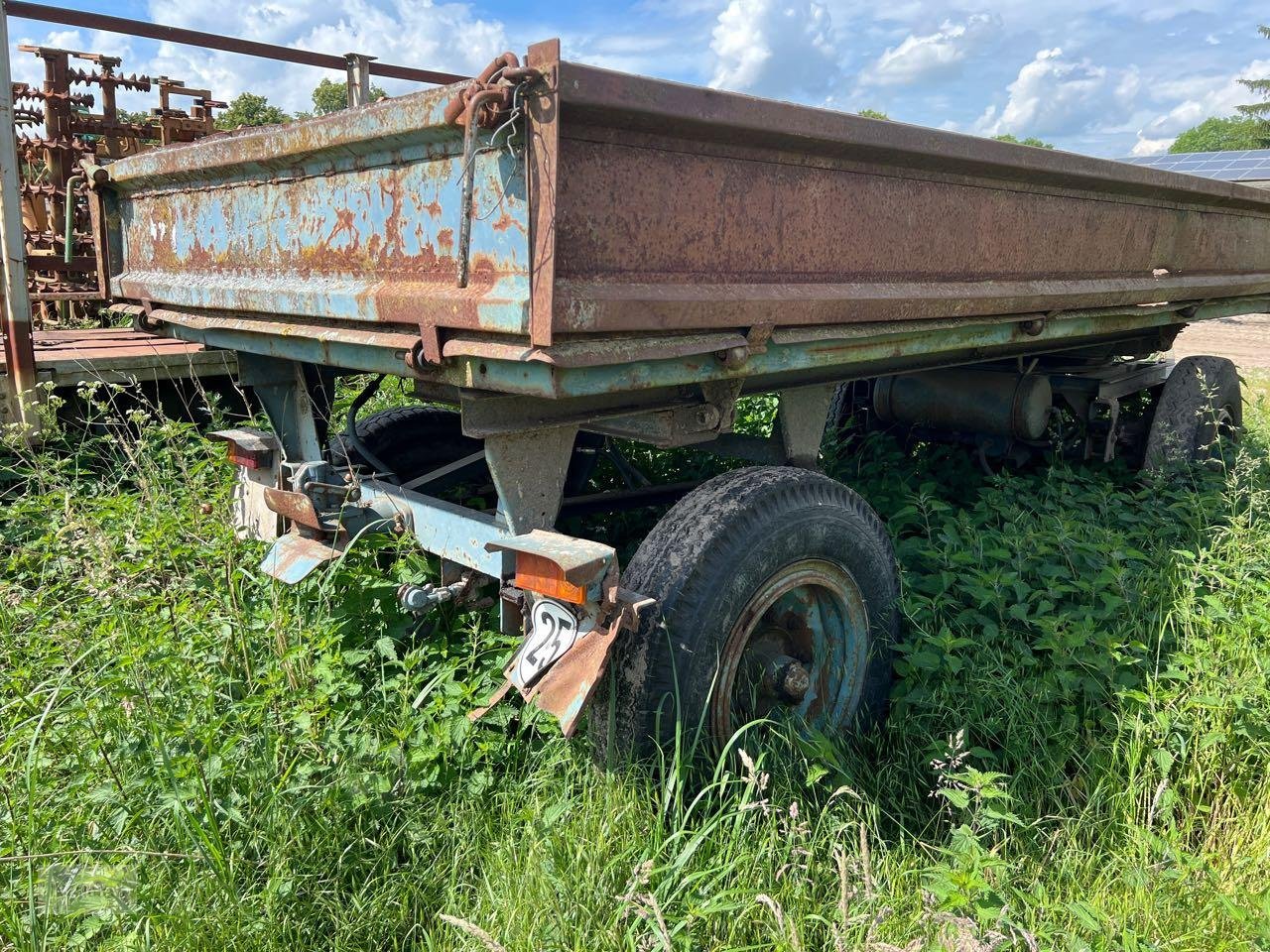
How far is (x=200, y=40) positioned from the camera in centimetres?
373

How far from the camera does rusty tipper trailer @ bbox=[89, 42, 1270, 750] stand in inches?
76.1

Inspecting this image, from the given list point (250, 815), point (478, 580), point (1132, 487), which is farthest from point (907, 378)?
point (250, 815)

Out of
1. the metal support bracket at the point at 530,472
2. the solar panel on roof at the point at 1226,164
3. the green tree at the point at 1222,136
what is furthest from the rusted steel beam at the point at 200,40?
the green tree at the point at 1222,136

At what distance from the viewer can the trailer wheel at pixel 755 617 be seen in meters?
2.25

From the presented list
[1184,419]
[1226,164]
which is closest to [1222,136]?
[1226,164]

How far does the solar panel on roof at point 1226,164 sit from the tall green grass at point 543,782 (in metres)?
22.0

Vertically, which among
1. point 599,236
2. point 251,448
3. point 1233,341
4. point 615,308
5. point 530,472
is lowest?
point 251,448

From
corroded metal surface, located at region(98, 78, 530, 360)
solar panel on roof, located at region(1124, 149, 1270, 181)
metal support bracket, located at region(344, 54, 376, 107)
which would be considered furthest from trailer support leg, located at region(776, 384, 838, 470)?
solar panel on roof, located at region(1124, 149, 1270, 181)

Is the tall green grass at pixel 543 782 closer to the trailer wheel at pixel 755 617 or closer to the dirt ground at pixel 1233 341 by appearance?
the trailer wheel at pixel 755 617

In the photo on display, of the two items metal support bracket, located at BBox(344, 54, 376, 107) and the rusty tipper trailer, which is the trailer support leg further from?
metal support bracket, located at BBox(344, 54, 376, 107)

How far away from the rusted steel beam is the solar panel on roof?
21.6 m

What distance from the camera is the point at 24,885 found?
1.89 m

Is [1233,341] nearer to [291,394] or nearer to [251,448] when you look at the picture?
[291,394]

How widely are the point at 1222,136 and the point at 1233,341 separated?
5896 centimetres
